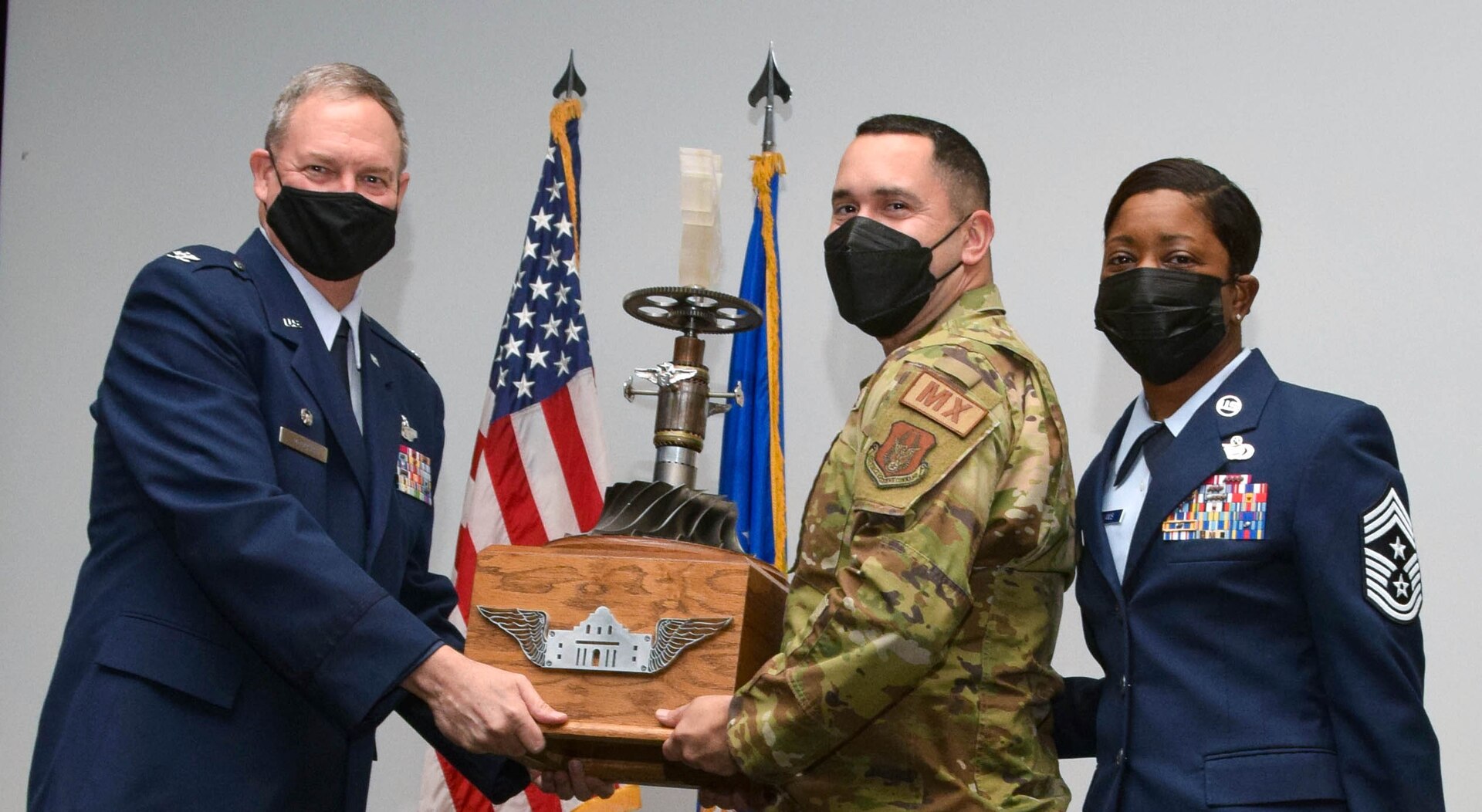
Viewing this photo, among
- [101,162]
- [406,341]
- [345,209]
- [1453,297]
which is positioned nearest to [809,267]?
[406,341]

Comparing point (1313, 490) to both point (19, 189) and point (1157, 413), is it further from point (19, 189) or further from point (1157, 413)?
point (19, 189)

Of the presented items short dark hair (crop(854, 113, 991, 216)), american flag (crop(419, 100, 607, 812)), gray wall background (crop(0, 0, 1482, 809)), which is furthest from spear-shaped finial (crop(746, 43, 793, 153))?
short dark hair (crop(854, 113, 991, 216))

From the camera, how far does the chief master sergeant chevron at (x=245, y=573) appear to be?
7.22 feet

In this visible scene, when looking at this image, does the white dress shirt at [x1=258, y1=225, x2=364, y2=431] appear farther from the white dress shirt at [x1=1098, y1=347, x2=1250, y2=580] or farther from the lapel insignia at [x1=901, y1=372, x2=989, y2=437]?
the white dress shirt at [x1=1098, y1=347, x2=1250, y2=580]

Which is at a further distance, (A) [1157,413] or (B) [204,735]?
(A) [1157,413]

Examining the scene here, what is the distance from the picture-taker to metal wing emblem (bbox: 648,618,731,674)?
2277 millimetres

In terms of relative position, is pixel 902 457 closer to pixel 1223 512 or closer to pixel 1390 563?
pixel 1223 512

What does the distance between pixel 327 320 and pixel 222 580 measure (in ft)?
1.73

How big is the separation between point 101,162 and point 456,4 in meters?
1.32

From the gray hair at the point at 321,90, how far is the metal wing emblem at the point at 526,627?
917mm

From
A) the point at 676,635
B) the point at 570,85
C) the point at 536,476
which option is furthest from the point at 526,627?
the point at 570,85

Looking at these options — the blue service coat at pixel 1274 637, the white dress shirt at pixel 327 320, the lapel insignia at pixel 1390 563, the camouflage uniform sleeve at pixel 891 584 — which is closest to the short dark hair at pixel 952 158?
the camouflage uniform sleeve at pixel 891 584

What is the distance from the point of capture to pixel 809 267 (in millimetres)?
4516

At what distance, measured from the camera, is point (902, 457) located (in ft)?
7.13
